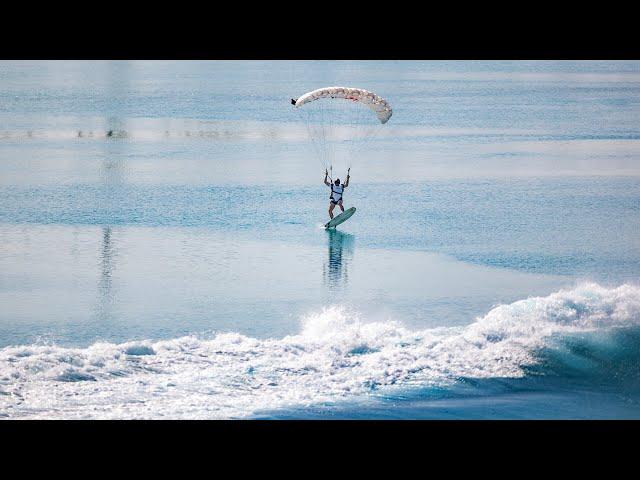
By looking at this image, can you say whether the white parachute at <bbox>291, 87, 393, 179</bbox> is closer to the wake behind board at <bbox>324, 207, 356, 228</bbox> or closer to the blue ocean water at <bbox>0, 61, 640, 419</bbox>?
the blue ocean water at <bbox>0, 61, 640, 419</bbox>

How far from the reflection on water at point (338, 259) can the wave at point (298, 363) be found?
3216 mm

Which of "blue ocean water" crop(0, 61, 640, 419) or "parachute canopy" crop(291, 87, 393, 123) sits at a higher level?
"parachute canopy" crop(291, 87, 393, 123)

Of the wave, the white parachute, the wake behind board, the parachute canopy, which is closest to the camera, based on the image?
the wave

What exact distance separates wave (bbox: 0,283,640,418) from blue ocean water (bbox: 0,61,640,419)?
0.07 m

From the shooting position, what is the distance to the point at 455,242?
39500mm

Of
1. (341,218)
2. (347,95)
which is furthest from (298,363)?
(341,218)

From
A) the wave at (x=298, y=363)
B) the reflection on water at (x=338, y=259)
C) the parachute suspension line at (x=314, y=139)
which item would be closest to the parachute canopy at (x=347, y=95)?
the reflection on water at (x=338, y=259)

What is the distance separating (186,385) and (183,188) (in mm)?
25131

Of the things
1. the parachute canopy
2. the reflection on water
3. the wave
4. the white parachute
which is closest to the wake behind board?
the reflection on water

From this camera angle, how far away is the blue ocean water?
25.3 m

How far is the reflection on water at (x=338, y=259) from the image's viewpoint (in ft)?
112

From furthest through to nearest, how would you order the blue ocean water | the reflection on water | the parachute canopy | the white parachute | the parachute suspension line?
the parachute suspension line → the white parachute → the parachute canopy → the reflection on water → the blue ocean water

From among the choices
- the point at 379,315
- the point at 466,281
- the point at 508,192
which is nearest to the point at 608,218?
the point at 508,192

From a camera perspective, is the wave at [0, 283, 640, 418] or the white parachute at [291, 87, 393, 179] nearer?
the wave at [0, 283, 640, 418]
